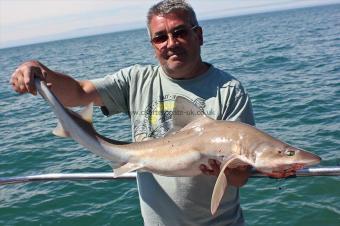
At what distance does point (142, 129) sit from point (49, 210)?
201 inches

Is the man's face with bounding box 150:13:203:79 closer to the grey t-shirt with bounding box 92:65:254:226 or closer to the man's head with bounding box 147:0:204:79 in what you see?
the man's head with bounding box 147:0:204:79

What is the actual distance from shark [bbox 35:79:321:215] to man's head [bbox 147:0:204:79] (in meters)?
0.36

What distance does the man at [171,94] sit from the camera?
3410 mm

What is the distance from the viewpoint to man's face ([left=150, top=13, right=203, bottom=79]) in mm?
3412

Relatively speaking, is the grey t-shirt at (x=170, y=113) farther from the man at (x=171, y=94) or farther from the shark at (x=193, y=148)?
the shark at (x=193, y=148)

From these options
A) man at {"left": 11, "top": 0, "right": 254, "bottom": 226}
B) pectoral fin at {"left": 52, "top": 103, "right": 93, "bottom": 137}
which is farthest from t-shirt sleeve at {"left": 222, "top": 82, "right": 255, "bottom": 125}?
pectoral fin at {"left": 52, "top": 103, "right": 93, "bottom": 137}

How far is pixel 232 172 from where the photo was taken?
307 cm

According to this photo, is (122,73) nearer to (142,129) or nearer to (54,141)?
(142,129)

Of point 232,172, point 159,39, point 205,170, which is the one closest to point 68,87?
point 159,39

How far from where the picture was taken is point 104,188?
8.73 metres

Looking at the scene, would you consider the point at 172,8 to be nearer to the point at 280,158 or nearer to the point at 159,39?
the point at 159,39

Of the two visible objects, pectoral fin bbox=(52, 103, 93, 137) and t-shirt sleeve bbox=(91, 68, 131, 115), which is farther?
t-shirt sleeve bbox=(91, 68, 131, 115)

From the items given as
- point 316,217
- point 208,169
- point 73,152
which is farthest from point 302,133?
point 208,169

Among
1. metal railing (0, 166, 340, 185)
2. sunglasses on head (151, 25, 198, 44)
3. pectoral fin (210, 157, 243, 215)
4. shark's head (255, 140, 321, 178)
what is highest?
sunglasses on head (151, 25, 198, 44)
